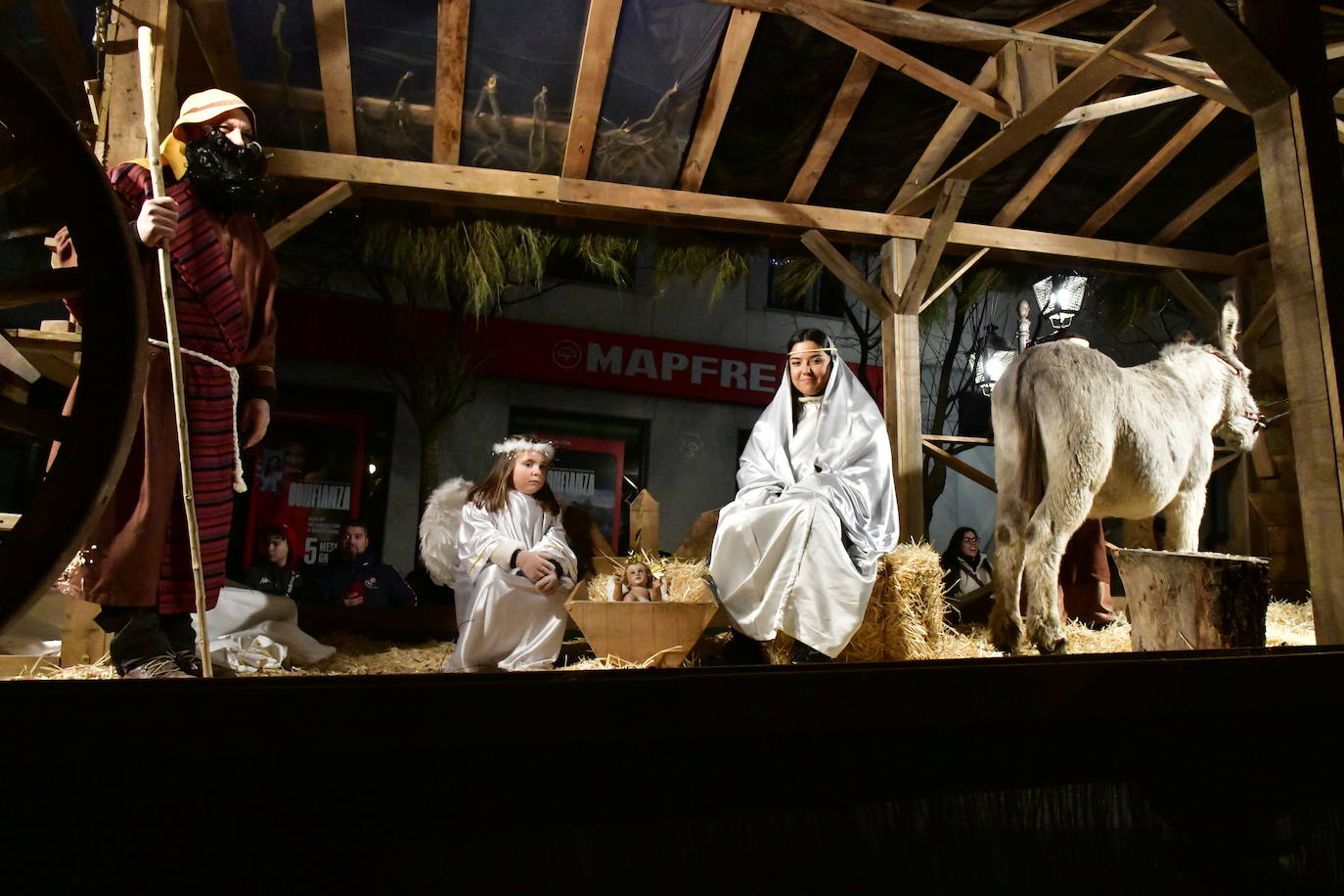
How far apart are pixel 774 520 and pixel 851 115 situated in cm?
268

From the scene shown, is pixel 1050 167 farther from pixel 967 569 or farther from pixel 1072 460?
pixel 967 569

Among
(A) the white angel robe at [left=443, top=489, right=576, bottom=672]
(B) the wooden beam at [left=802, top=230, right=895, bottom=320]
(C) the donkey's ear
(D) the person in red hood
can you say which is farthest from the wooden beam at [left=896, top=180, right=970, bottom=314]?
(D) the person in red hood

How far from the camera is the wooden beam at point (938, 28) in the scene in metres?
3.79

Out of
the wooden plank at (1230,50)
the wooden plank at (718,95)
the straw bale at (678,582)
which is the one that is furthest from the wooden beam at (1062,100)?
the straw bale at (678,582)

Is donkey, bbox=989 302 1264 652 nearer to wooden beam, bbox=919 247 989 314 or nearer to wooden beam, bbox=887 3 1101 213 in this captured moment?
wooden beam, bbox=919 247 989 314

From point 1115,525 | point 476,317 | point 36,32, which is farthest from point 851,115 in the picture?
point 1115,525

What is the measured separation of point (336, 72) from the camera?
4062mm

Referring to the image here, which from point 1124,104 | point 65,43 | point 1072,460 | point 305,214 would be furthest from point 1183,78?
point 65,43

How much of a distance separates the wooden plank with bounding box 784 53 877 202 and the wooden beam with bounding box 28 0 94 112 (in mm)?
3806

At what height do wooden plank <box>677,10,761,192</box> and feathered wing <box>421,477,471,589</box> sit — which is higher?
wooden plank <box>677,10,761,192</box>

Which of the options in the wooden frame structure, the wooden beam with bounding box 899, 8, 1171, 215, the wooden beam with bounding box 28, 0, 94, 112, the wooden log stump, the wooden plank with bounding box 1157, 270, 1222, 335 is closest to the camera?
the wooden frame structure

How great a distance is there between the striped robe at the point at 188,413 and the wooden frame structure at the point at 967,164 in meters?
0.65

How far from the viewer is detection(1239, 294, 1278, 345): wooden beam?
218 inches

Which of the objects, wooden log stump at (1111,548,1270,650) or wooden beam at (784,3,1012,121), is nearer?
wooden log stump at (1111,548,1270,650)
